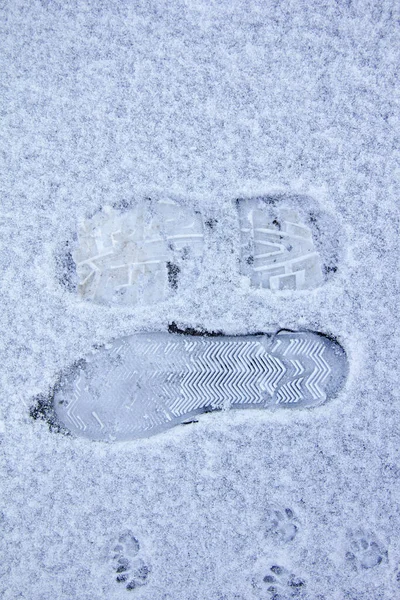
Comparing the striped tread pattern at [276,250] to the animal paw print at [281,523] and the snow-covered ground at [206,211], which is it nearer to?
the snow-covered ground at [206,211]

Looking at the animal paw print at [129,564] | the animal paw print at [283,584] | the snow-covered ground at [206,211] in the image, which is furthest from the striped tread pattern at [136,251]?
the animal paw print at [283,584]

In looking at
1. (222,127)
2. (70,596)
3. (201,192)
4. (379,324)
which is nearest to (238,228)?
(201,192)

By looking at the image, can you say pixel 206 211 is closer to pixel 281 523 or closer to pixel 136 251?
pixel 136 251

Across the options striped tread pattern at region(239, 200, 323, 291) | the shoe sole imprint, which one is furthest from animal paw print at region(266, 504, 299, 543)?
striped tread pattern at region(239, 200, 323, 291)

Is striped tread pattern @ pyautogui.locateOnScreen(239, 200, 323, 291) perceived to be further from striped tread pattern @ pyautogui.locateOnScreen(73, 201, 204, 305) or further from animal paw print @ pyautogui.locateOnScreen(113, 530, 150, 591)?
animal paw print @ pyautogui.locateOnScreen(113, 530, 150, 591)

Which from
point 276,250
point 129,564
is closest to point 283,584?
point 129,564
